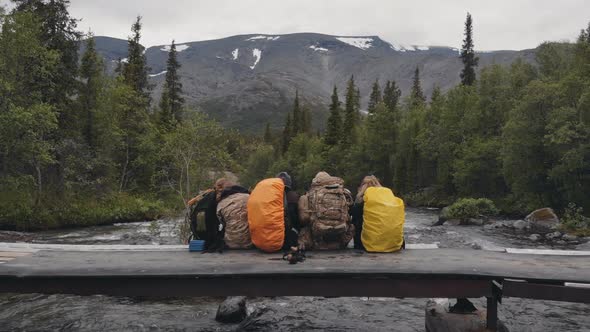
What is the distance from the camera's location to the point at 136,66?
5481 cm

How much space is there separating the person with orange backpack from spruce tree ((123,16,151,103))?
5001 centimetres

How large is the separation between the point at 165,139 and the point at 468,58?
205 feet

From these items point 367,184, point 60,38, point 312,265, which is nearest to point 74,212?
point 60,38

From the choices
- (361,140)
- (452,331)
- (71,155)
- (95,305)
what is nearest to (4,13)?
(71,155)

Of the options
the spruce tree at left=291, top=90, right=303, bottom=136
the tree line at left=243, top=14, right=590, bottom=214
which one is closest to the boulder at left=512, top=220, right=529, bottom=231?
the tree line at left=243, top=14, right=590, bottom=214

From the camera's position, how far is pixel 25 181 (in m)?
27.5

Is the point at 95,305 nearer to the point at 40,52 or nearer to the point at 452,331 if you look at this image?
the point at 452,331

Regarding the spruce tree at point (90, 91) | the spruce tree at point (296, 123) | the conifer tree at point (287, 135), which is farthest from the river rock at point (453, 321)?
the conifer tree at point (287, 135)

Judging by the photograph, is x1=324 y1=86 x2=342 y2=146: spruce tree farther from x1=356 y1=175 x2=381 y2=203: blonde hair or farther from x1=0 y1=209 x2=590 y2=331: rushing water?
x1=356 y1=175 x2=381 y2=203: blonde hair

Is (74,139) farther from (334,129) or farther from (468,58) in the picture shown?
(468,58)

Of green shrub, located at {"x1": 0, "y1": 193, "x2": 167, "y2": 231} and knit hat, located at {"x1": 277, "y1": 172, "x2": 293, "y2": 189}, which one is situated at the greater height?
knit hat, located at {"x1": 277, "y1": 172, "x2": 293, "y2": 189}

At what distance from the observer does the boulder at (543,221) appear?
25156 mm

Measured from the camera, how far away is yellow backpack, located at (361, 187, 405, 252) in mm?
6816

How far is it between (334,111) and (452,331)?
6742cm
